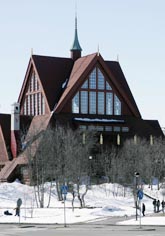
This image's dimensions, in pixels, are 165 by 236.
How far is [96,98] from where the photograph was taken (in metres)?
102

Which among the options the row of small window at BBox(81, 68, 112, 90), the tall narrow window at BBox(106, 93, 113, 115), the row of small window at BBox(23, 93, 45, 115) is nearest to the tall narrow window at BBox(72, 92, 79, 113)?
the row of small window at BBox(81, 68, 112, 90)

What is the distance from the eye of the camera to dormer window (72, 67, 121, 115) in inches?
3974

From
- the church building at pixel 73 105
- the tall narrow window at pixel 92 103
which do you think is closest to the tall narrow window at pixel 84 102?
the church building at pixel 73 105

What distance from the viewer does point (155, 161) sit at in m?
87.8

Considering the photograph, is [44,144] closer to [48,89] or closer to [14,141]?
[14,141]

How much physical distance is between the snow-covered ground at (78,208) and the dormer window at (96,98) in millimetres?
19204

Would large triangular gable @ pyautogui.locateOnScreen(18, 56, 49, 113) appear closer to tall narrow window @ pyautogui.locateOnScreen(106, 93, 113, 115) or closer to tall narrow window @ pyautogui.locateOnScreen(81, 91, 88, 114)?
tall narrow window @ pyautogui.locateOnScreen(81, 91, 88, 114)

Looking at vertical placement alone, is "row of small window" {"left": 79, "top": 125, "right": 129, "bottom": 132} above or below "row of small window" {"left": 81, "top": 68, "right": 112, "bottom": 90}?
below

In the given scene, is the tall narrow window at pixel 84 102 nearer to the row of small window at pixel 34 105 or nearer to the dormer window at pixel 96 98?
the dormer window at pixel 96 98

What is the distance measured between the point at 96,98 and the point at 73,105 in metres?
3.99

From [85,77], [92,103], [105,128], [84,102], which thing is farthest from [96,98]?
[105,128]

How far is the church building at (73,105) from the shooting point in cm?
9643

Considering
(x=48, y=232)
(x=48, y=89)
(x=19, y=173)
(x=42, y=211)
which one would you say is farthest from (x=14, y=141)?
(x=48, y=232)

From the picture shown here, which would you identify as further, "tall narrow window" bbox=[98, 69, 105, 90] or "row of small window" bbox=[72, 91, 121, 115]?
"tall narrow window" bbox=[98, 69, 105, 90]
